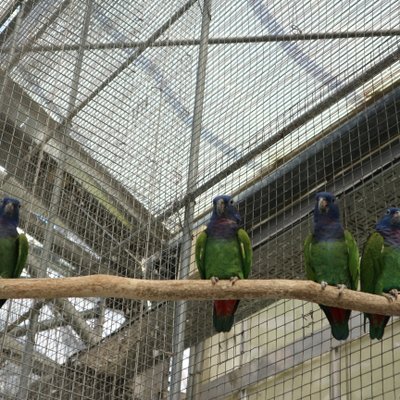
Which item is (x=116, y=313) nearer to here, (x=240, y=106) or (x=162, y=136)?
(x=162, y=136)

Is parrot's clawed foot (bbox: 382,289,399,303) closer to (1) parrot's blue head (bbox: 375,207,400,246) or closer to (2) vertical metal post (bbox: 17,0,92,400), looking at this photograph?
(1) parrot's blue head (bbox: 375,207,400,246)

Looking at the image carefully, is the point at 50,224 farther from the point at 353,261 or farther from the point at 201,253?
the point at 353,261

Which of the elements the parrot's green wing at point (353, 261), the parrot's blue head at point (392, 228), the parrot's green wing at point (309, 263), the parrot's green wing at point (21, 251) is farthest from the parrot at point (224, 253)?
the parrot's green wing at point (21, 251)

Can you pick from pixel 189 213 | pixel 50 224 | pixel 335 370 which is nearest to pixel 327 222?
pixel 335 370

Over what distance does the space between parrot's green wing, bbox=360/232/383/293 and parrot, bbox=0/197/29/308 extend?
1.30 m

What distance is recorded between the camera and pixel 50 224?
3.46 metres

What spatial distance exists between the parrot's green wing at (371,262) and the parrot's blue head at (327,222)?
12cm

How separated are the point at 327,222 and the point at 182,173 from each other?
4.70 ft

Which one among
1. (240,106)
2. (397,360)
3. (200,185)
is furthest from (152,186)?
(397,360)

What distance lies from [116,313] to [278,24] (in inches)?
70.8

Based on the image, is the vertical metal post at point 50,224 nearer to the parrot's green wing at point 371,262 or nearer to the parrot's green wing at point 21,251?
the parrot's green wing at point 21,251

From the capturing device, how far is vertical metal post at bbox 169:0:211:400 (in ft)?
11.7

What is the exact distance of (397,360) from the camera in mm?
3385

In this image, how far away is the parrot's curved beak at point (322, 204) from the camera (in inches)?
109
